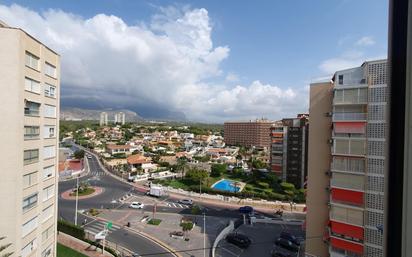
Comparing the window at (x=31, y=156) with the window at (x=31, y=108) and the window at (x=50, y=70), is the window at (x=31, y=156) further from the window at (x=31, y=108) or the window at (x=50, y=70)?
the window at (x=50, y=70)

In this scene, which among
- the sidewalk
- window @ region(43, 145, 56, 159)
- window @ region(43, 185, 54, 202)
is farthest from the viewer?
the sidewalk

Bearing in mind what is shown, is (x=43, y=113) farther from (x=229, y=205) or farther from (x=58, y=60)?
(x=229, y=205)

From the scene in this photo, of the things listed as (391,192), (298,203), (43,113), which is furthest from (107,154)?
(391,192)

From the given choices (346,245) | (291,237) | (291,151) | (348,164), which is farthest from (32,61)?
(291,151)

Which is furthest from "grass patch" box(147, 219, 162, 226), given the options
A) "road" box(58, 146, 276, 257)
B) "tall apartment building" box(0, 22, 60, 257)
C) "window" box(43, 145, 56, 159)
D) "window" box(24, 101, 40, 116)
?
"window" box(24, 101, 40, 116)

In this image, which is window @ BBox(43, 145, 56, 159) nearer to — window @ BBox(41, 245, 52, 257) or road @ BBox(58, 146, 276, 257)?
window @ BBox(41, 245, 52, 257)

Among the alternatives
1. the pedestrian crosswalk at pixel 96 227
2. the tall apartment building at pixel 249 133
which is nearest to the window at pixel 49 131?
the pedestrian crosswalk at pixel 96 227
